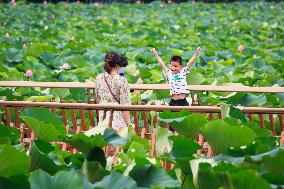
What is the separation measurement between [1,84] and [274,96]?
2.13m

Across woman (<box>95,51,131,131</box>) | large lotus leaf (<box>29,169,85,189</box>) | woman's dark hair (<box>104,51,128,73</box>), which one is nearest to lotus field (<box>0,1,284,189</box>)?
large lotus leaf (<box>29,169,85,189</box>)

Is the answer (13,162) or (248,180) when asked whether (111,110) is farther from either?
(248,180)

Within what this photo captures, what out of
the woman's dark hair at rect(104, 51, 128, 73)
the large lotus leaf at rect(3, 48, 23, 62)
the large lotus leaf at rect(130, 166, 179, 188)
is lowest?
the large lotus leaf at rect(3, 48, 23, 62)

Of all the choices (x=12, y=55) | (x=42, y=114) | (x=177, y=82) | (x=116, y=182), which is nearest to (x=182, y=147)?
(x=116, y=182)

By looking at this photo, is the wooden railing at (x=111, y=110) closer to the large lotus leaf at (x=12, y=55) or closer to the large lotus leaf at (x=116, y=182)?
the large lotus leaf at (x=116, y=182)

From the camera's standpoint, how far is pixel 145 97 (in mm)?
7883

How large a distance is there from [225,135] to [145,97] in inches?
146

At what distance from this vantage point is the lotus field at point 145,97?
388cm

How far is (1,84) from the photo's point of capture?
25.4 ft

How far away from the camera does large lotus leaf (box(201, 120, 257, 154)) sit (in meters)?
4.12

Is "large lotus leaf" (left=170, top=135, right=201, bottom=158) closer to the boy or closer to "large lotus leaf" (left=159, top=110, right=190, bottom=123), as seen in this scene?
"large lotus leaf" (left=159, top=110, right=190, bottom=123)

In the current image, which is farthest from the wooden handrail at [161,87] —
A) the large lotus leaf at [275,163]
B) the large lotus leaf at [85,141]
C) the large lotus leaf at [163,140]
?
the large lotus leaf at [85,141]

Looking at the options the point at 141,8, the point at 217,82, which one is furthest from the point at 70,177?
the point at 141,8

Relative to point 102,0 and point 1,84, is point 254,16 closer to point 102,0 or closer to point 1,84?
point 102,0
